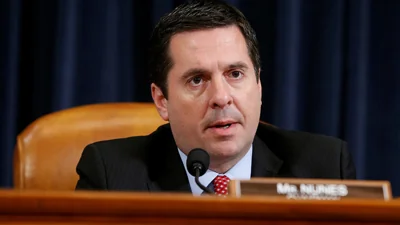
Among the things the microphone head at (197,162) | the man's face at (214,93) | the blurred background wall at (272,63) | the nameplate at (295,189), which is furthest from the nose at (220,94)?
the blurred background wall at (272,63)

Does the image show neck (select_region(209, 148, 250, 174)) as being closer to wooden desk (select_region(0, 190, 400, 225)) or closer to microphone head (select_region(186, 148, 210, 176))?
microphone head (select_region(186, 148, 210, 176))

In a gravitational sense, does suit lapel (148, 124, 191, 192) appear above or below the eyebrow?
below

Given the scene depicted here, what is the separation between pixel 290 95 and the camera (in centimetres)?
240

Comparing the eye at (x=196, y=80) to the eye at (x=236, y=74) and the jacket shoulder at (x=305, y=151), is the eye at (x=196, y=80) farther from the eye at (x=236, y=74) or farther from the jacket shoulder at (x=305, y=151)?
the jacket shoulder at (x=305, y=151)

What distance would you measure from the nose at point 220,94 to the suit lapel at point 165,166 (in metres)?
0.22

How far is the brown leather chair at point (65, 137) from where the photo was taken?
174 centimetres

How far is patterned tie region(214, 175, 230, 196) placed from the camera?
5.36 feet

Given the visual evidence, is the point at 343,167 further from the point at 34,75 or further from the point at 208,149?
the point at 34,75

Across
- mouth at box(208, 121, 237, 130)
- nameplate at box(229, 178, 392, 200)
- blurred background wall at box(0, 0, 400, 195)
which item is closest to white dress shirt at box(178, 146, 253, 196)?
mouth at box(208, 121, 237, 130)

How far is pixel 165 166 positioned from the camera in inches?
68.9

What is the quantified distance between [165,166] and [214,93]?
25 centimetres

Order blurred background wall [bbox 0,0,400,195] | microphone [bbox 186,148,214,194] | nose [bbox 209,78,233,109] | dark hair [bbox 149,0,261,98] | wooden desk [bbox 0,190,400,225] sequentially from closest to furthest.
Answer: wooden desk [bbox 0,190,400,225]
microphone [bbox 186,148,214,194]
nose [bbox 209,78,233,109]
dark hair [bbox 149,0,261,98]
blurred background wall [bbox 0,0,400,195]

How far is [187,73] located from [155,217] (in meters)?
0.78

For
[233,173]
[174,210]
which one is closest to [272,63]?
[233,173]
